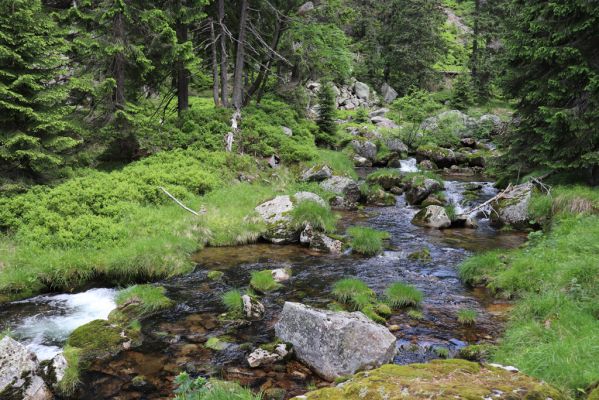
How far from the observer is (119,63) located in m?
16.5

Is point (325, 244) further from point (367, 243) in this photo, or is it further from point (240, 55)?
point (240, 55)

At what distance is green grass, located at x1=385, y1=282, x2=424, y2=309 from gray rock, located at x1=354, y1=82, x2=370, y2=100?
43724mm

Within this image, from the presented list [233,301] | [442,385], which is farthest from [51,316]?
[442,385]

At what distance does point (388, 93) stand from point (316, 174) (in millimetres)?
33743

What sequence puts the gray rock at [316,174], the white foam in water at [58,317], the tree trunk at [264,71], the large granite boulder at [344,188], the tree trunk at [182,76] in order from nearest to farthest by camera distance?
1. the white foam in water at [58,317]
2. the large granite boulder at [344,188]
3. the tree trunk at [182,76]
4. the gray rock at [316,174]
5. the tree trunk at [264,71]

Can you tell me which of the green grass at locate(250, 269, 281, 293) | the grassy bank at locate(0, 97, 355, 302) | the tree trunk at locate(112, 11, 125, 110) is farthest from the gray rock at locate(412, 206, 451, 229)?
the tree trunk at locate(112, 11, 125, 110)

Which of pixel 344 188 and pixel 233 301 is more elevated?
pixel 344 188

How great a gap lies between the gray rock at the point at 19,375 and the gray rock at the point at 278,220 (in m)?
8.58

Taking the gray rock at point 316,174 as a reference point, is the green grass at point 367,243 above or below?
below

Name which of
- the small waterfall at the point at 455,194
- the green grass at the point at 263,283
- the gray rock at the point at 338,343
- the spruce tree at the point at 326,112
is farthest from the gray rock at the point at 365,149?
the gray rock at the point at 338,343

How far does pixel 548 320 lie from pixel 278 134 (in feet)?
58.2

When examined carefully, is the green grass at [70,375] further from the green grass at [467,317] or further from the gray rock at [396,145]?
the gray rock at [396,145]

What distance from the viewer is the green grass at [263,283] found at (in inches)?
400

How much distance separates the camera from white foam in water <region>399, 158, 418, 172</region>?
2859cm
